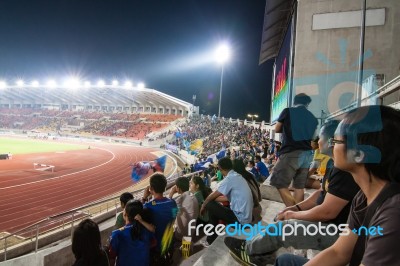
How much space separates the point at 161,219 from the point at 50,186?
1649cm

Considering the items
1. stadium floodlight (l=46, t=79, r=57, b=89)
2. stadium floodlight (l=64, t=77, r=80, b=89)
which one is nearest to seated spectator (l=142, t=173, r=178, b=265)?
stadium floodlight (l=64, t=77, r=80, b=89)

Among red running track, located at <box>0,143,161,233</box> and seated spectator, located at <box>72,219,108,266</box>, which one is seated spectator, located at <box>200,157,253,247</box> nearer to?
seated spectator, located at <box>72,219,108,266</box>

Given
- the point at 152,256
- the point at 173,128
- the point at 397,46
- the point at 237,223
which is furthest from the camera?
the point at 173,128

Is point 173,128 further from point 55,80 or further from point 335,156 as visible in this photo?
point 335,156

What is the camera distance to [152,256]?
325 centimetres

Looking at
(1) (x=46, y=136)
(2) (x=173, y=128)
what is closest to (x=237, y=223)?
(2) (x=173, y=128)

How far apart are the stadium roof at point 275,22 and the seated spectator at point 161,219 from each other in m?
18.9

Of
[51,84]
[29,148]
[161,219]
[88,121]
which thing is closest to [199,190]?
[161,219]

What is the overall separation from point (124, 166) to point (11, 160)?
448 inches

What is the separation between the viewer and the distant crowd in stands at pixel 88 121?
55831mm

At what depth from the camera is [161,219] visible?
3.32 metres

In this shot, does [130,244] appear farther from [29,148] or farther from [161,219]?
[29,148]

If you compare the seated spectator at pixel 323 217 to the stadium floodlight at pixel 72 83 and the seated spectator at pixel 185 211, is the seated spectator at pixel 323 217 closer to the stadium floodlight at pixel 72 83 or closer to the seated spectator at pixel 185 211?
the seated spectator at pixel 185 211

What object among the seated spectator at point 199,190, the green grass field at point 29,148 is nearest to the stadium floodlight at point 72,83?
the green grass field at point 29,148
